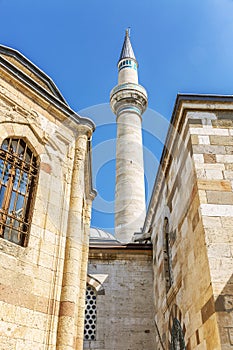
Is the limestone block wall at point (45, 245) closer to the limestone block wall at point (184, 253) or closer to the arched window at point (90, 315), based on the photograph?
the limestone block wall at point (184, 253)

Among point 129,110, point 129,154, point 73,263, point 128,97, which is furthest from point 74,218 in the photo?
point 128,97

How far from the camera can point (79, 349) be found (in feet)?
18.0

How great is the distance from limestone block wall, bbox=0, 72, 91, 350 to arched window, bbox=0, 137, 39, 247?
103 millimetres

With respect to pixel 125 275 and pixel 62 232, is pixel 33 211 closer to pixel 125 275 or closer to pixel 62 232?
pixel 62 232

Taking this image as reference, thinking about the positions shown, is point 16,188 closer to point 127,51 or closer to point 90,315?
point 90,315

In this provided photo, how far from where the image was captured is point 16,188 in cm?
477

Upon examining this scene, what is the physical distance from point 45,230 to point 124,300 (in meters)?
4.45

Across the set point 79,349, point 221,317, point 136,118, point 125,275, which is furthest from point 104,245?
point 136,118

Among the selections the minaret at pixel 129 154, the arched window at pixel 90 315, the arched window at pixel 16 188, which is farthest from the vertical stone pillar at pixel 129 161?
the arched window at pixel 16 188

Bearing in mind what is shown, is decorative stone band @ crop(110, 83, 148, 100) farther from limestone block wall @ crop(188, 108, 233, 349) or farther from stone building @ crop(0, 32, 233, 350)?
limestone block wall @ crop(188, 108, 233, 349)

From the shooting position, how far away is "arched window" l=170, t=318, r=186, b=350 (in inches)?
217

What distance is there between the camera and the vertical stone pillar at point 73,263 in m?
4.38

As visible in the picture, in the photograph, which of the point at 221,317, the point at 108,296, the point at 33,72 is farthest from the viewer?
the point at 108,296

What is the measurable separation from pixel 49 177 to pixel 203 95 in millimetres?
2808
